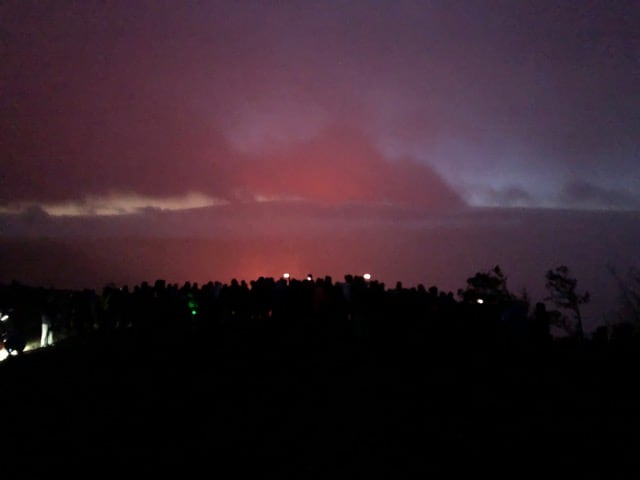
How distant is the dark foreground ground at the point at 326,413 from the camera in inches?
386

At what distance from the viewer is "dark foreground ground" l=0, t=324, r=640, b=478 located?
9.80 meters

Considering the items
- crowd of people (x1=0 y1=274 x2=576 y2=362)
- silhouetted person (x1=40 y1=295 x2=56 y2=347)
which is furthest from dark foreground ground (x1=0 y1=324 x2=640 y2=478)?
silhouetted person (x1=40 y1=295 x2=56 y2=347)

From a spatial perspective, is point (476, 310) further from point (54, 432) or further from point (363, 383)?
point (54, 432)

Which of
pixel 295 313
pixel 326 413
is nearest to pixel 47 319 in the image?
pixel 295 313

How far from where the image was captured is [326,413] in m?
11.9

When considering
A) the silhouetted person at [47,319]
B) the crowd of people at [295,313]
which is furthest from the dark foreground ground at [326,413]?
the silhouetted person at [47,319]

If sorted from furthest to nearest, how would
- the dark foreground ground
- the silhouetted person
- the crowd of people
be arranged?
the silhouetted person
the crowd of people
the dark foreground ground

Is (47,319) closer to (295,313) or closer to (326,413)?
(295,313)

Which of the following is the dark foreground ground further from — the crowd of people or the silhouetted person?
the silhouetted person

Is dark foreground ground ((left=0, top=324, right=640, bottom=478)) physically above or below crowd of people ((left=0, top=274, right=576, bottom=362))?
below

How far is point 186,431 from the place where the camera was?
11.4 metres

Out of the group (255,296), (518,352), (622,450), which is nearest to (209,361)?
(255,296)

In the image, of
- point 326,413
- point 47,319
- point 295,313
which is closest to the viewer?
point 326,413

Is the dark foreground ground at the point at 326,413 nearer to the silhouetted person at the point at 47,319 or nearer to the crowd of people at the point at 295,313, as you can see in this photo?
the crowd of people at the point at 295,313
